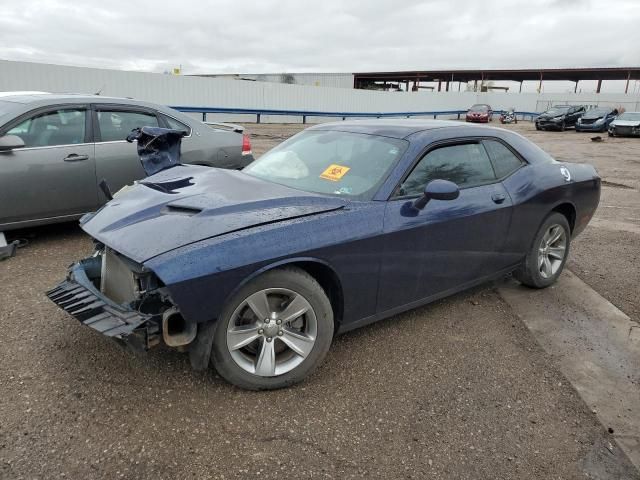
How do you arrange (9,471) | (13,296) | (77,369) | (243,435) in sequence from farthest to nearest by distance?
(13,296)
(77,369)
(243,435)
(9,471)

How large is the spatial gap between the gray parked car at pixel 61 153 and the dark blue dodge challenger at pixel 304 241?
5.04 ft

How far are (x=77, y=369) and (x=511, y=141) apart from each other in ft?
12.4

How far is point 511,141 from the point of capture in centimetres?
427

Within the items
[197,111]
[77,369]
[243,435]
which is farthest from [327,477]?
[197,111]

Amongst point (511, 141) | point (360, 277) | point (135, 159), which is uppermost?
point (511, 141)

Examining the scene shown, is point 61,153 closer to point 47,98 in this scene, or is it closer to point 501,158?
point 47,98

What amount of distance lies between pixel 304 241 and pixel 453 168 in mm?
1540

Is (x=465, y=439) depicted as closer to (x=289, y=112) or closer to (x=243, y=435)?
(x=243, y=435)

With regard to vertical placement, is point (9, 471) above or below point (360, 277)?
below

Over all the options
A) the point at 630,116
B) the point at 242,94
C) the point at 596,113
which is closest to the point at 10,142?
the point at 242,94

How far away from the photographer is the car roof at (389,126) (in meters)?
3.59

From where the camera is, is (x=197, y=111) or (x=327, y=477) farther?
(x=197, y=111)

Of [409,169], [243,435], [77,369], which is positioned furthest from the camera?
[409,169]

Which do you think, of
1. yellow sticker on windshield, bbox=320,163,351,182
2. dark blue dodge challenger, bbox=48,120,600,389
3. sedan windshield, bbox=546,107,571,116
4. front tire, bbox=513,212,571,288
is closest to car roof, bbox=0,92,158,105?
dark blue dodge challenger, bbox=48,120,600,389
